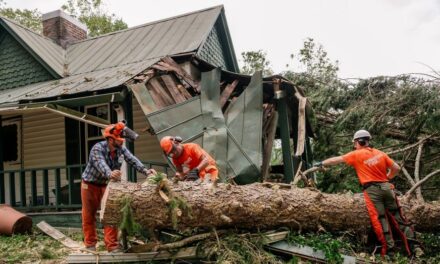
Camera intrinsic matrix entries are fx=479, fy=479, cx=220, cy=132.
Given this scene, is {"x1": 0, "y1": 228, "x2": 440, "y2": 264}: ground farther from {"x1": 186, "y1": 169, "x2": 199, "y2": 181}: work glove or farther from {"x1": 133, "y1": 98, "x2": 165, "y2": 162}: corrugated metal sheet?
{"x1": 133, "y1": 98, "x2": 165, "y2": 162}: corrugated metal sheet

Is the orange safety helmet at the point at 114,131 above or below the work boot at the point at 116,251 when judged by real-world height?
above

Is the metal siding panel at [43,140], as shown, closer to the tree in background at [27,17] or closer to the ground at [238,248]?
the ground at [238,248]

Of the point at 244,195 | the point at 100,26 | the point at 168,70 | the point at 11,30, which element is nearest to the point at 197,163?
the point at 244,195

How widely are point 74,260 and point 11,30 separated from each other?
35.4 feet

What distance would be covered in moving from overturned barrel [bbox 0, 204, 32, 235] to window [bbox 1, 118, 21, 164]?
14.6ft

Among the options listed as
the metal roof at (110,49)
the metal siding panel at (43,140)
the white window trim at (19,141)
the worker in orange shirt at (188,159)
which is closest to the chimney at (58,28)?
the metal roof at (110,49)

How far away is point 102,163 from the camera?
5.99 metres

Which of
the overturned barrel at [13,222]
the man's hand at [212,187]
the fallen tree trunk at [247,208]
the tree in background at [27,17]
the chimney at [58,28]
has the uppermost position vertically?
the tree in background at [27,17]

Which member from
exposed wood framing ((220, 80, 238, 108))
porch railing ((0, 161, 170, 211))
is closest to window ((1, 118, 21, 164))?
porch railing ((0, 161, 170, 211))

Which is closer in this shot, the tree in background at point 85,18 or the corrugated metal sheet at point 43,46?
the corrugated metal sheet at point 43,46

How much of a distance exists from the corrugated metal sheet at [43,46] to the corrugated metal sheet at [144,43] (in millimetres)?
337

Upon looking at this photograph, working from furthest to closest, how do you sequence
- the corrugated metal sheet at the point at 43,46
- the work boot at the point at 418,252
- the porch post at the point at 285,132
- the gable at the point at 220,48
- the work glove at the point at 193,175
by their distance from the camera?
the gable at the point at 220,48, the corrugated metal sheet at the point at 43,46, the porch post at the point at 285,132, the work glove at the point at 193,175, the work boot at the point at 418,252

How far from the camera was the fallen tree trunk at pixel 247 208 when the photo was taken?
537 cm

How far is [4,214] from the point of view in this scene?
9.30m
